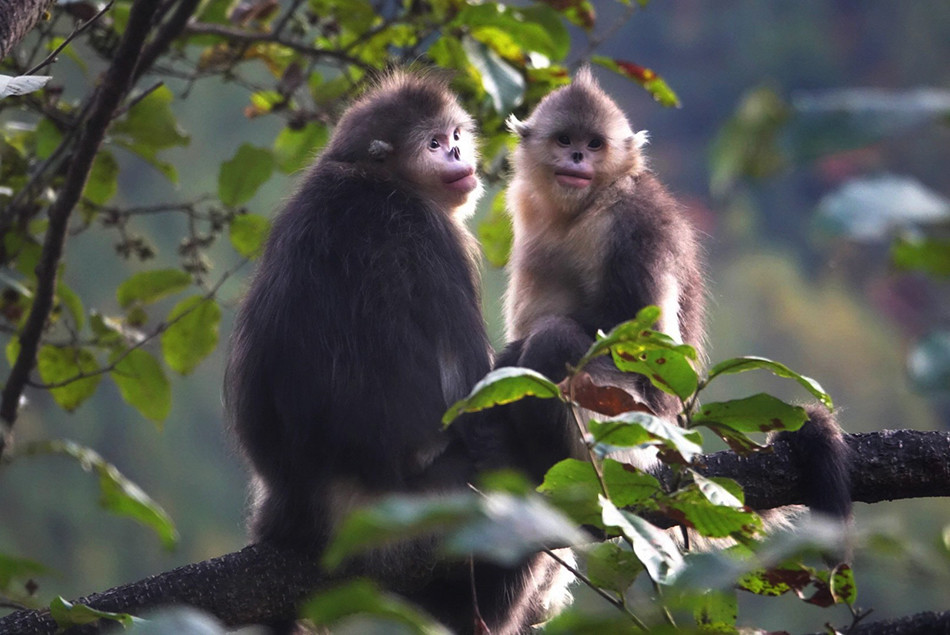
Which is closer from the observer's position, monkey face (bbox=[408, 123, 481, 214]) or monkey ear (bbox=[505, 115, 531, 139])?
monkey face (bbox=[408, 123, 481, 214])

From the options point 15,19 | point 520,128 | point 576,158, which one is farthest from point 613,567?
point 520,128

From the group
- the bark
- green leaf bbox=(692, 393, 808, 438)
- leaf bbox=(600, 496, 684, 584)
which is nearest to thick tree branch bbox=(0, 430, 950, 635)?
green leaf bbox=(692, 393, 808, 438)

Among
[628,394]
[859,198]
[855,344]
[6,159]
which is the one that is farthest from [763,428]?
[855,344]

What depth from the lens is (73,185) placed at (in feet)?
9.71

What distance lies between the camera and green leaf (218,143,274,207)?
11.2 ft

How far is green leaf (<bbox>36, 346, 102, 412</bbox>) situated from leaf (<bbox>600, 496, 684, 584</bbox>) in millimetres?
2536

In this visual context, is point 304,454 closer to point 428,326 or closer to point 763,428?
point 428,326

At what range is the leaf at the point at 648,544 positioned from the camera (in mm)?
1306

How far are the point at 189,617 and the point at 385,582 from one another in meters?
1.75

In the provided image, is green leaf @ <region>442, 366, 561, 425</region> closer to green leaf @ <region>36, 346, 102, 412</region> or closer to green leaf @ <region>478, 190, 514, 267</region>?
green leaf @ <region>36, 346, 102, 412</region>

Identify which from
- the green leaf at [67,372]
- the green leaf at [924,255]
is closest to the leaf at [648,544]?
the green leaf at [924,255]

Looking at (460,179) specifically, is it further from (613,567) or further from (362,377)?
(613,567)

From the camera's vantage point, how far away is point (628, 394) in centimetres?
172

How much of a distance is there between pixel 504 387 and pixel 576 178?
230cm
